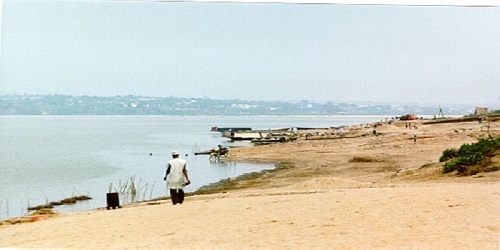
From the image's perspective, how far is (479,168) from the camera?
1595 centimetres

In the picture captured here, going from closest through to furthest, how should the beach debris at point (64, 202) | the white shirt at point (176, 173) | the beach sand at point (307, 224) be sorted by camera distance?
1. the beach sand at point (307, 224)
2. the white shirt at point (176, 173)
3. the beach debris at point (64, 202)

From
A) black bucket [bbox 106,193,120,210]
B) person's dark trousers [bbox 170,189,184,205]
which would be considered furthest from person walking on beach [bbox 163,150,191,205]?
black bucket [bbox 106,193,120,210]

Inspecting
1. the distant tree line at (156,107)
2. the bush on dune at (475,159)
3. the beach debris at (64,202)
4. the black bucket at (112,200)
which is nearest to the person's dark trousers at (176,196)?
the black bucket at (112,200)

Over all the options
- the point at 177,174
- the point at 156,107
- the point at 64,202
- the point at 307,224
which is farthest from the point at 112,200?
the point at 156,107

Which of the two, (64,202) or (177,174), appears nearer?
(177,174)

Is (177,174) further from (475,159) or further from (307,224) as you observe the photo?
(475,159)

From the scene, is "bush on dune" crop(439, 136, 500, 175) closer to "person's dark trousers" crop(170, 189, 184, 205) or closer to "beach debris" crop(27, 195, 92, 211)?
"person's dark trousers" crop(170, 189, 184, 205)

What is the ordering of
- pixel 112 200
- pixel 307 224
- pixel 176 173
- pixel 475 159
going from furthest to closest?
pixel 475 159, pixel 112 200, pixel 176 173, pixel 307 224

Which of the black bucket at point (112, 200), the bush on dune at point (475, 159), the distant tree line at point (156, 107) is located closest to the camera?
the black bucket at point (112, 200)

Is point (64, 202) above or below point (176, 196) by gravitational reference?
below

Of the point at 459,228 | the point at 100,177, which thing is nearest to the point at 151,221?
the point at 459,228

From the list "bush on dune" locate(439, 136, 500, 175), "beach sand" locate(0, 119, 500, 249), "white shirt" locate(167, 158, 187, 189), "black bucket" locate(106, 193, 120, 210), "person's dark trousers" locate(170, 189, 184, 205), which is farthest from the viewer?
"bush on dune" locate(439, 136, 500, 175)

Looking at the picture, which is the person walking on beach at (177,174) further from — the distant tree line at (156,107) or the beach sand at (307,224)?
the distant tree line at (156,107)

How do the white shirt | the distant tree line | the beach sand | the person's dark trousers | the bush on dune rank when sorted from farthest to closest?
the distant tree line
the bush on dune
the person's dark trousers
the white shirt
the beach sand
